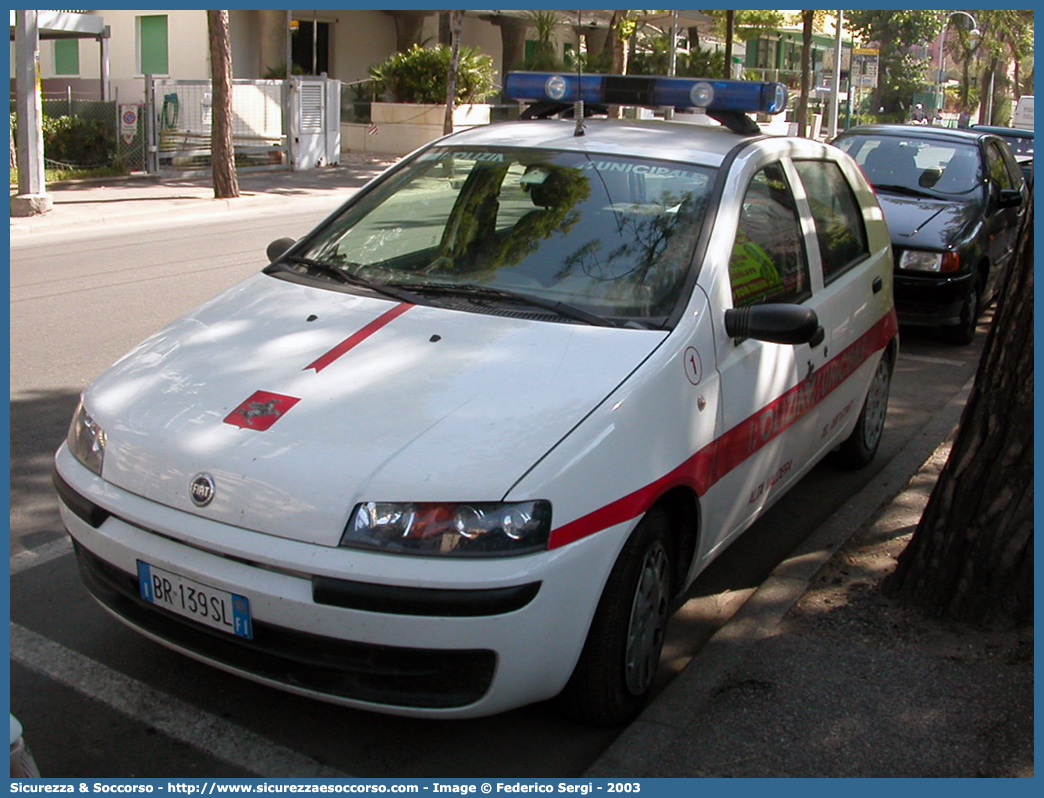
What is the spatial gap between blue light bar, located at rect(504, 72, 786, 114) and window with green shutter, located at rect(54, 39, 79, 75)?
31544 millimetres

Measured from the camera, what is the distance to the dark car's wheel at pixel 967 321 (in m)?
8.99

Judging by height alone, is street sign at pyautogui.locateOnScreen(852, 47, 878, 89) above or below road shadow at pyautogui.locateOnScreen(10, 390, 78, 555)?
above

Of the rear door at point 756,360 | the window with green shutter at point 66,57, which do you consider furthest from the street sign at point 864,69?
the rear door at point 756,360

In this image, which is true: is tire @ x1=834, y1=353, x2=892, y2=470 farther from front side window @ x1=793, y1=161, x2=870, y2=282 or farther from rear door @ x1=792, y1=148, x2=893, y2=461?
front side window @ x1=793, y1=161, x2=870, y2=282

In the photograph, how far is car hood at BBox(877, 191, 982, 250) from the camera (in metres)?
8.70

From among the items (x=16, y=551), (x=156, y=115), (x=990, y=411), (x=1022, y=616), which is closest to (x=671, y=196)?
(x=990, y=411)

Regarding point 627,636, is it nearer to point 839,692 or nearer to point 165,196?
point 839,692

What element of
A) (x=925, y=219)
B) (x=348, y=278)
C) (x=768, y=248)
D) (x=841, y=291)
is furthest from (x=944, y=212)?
(x=348, y=278)

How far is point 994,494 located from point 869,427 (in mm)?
1934

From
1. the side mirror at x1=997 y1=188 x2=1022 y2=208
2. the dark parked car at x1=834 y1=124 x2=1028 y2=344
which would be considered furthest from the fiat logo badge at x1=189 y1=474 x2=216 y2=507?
the side mirror at x1=997 y1=188 x2=1022 y2=208

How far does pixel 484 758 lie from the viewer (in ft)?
10.9

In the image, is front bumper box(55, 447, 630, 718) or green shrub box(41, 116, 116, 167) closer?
front bumper box(55, 447, 630, 718)

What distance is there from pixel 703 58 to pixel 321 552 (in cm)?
3868

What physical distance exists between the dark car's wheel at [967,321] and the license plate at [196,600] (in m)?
7.28
